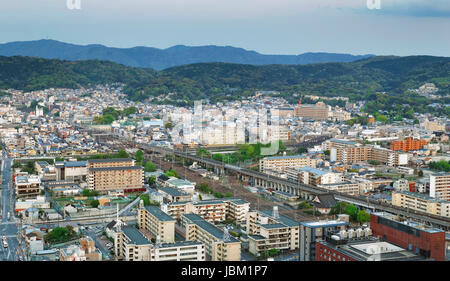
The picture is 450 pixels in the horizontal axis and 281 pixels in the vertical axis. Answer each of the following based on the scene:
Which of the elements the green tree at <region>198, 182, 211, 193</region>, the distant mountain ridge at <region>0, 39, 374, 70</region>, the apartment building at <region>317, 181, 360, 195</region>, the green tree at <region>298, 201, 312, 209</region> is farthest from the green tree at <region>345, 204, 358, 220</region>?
the distant mountain ridge at <region>0, 39, 374, 70</region>

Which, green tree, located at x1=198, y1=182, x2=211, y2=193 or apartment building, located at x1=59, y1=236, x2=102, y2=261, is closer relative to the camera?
apartment building, located at x1=59, y1=236, x2=102, y2=261

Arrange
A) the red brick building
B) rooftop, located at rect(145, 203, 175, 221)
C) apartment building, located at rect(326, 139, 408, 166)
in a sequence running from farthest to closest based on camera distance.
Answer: apartment building, located at rect(326, 139, 408, 166)
rooftop, located at rect(145, 203, 175, 221)
the red brick building

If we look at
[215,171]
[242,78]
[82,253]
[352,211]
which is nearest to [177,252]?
[82,253]

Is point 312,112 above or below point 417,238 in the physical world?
above

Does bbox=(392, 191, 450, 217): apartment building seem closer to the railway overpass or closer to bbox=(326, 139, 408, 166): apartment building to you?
the railway overpass

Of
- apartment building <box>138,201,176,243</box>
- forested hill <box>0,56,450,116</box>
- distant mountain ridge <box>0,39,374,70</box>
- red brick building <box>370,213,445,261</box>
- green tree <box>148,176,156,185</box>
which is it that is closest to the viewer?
→ red brick building <box>370,213,445,261</box>

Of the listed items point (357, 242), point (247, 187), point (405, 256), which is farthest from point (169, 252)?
point (247, 187)

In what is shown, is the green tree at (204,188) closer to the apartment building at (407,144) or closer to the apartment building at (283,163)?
the apartment building at (283,163)

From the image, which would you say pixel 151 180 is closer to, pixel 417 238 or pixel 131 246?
pixel 131 246
